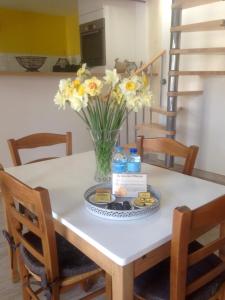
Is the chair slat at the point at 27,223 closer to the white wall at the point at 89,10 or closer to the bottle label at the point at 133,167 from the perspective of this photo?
the bottle label at the point at 133,167

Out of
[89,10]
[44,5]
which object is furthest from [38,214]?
[44,5]

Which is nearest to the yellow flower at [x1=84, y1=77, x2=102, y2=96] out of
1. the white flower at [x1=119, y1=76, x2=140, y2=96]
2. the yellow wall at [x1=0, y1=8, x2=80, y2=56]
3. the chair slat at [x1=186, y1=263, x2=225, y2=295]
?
the white flower at [x1=119, y1=76, x2=140, y2=96]

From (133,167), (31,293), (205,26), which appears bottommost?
(31,293)

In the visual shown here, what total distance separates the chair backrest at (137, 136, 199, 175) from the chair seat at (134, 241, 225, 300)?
0.59m

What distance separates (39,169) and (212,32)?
275 centimetres

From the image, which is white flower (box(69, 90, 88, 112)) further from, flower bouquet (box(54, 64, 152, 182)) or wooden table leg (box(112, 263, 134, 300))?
wooden table leg (box(112, 263, 134, 300))

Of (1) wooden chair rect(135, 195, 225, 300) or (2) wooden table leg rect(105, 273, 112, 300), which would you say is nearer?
(1) wooden chair rect(135, 195, 225, 300)

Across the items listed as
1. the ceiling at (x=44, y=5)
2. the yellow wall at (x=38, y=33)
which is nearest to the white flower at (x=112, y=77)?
the ceiling at (x=44, y=5)

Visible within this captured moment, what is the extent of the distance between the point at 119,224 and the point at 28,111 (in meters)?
2.36

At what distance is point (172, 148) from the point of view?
68.4 inches

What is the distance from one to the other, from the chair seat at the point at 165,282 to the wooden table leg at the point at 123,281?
17 centimetres

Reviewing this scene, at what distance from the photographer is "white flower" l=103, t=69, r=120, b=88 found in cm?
123

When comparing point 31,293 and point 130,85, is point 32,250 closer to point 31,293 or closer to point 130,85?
point 31,293

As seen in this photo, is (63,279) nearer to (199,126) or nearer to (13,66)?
(199,126)
